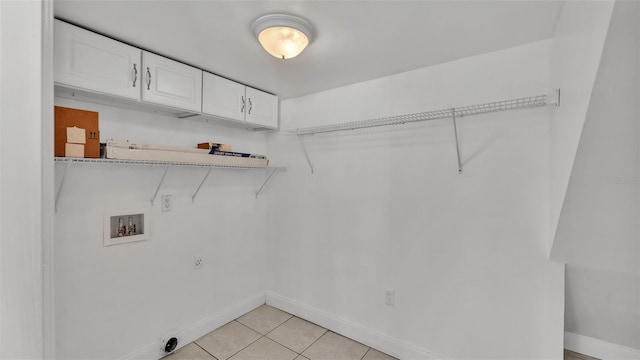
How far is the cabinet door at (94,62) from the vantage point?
1.51 metres

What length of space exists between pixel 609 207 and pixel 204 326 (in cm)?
293

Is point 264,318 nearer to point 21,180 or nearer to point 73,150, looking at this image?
point 73,150

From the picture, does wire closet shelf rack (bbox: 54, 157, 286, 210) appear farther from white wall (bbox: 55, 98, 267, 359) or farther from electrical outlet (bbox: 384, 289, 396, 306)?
electrical outlet (bbox: 384, 289, 396, 306)

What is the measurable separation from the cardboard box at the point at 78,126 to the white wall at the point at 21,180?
1098 mm

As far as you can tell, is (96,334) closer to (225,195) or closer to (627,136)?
(225,195)

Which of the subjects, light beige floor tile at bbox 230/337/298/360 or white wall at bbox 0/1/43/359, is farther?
light beige floor tile at bbox 230/337/298/360

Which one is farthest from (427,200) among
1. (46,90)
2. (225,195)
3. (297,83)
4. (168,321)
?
(168,321)

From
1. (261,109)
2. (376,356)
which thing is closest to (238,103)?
(261,109)

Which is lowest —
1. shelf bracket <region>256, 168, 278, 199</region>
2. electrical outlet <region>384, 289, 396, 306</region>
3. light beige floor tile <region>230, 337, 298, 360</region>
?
light beige floor tile <region>230, 337, 298, 360</region>

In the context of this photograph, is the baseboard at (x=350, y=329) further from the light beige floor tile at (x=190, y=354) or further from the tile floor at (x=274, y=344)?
the light beige floor tile at (x=190, y=354)

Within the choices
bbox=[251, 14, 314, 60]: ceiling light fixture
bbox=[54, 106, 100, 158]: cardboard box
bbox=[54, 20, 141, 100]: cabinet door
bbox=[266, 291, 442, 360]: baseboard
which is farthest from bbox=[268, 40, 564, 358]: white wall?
bbox=[54, 106, 100, 158]: cardboard box

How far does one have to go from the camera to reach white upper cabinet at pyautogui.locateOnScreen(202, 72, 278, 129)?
2.24m

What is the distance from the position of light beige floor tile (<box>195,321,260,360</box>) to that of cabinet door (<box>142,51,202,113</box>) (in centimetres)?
195

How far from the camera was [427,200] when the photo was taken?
2107mm
